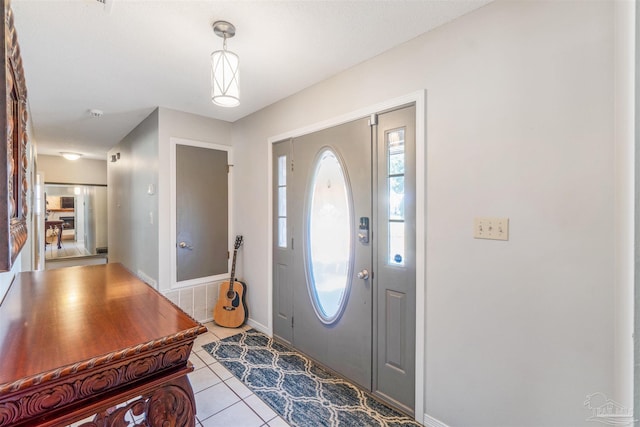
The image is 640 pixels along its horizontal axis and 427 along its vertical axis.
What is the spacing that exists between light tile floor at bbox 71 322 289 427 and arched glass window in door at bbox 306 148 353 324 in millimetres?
765

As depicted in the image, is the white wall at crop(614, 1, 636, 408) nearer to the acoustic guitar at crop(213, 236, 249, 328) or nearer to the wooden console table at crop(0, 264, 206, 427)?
the wooden console table at crop(0, 264, 206, 427)

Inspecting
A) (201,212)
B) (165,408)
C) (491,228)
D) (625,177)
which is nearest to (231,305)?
(201,212)

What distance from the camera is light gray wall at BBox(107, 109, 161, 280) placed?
124 inches

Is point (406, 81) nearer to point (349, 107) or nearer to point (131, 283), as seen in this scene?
point (349, 107)

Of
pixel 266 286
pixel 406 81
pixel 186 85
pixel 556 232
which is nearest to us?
pixel 556 232

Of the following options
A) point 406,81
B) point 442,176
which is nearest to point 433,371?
point 442,176

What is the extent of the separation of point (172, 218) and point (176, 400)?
2.40 m

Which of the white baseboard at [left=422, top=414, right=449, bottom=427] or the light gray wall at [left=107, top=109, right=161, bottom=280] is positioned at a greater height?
the light gray wall at [left=107, top=109, right=161, bottom=280]

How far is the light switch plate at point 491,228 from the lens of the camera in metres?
1.45

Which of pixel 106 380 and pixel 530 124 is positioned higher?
pixel 530 124

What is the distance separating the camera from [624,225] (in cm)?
88

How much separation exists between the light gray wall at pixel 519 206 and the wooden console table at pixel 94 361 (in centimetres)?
137

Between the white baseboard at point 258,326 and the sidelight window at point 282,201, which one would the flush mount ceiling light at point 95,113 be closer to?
the sidelight window at point 282,201

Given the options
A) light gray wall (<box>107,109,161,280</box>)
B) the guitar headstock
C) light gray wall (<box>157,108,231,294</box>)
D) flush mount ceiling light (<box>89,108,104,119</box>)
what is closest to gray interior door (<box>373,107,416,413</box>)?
the guitar headstock
